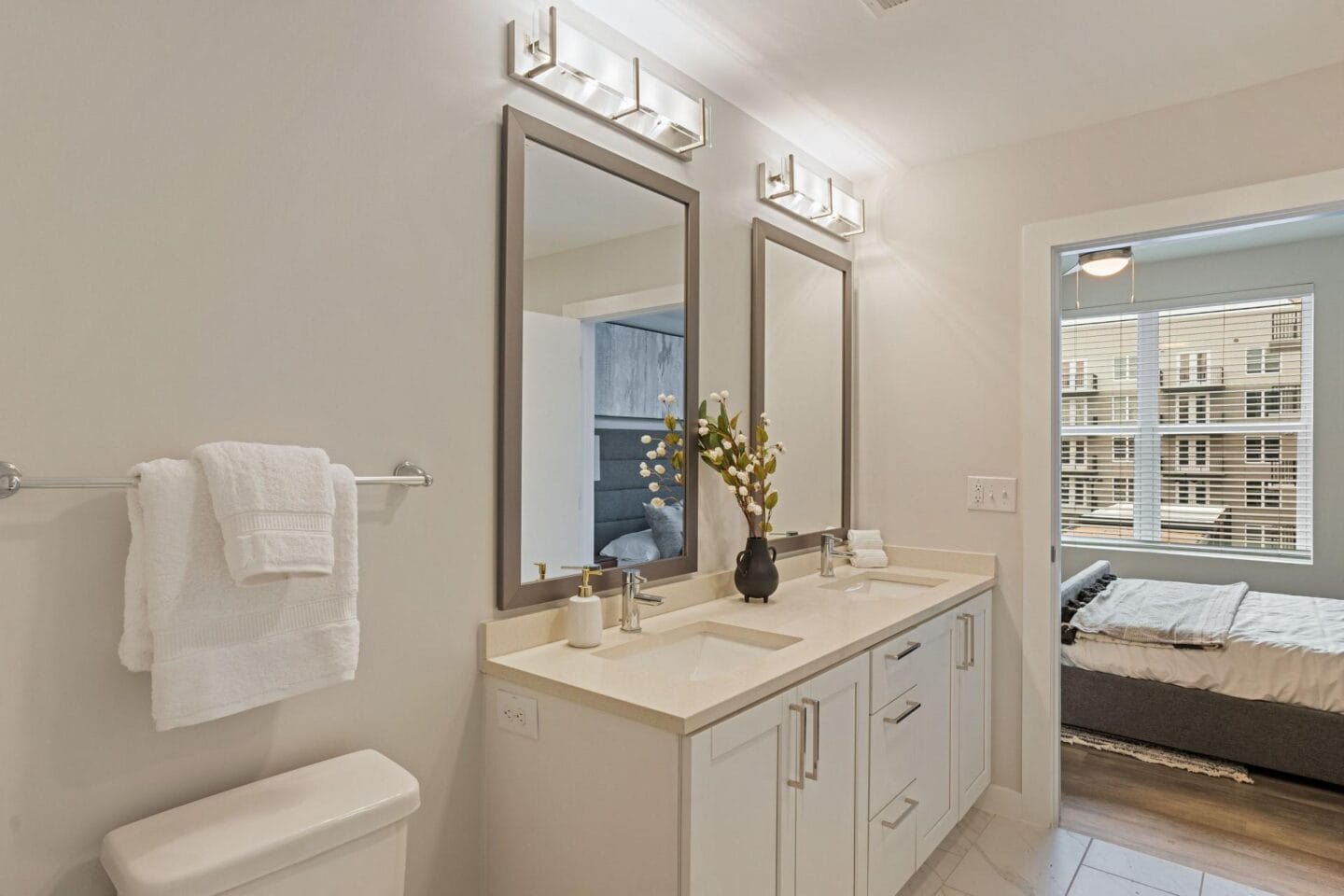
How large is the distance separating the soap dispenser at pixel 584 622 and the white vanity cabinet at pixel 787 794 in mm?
423

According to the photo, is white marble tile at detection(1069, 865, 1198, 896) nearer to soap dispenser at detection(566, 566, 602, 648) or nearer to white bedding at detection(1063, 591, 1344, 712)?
white bedding at detection(1063, 591, 1344, 712)

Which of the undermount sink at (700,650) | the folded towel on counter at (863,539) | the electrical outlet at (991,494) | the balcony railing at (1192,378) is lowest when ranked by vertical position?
the undermount sink at (700,650)

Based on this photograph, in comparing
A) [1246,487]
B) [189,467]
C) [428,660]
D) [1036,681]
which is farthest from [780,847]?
[1246,487]

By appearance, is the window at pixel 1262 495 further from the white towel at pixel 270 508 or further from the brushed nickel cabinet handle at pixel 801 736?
the white towel at pixel 270 508

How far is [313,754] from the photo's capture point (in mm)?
1352

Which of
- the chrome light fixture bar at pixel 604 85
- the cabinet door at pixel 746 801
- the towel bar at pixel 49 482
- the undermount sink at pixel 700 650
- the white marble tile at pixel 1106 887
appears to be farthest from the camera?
the white marble tile at pixel 1106 887

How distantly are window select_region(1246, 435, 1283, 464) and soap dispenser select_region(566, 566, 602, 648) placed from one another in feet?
16.3

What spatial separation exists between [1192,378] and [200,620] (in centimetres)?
577

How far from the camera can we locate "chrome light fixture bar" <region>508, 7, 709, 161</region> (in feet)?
5.49

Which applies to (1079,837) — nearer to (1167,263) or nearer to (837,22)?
(837,22)

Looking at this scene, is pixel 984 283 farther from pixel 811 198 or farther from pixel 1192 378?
pixel 1192 378

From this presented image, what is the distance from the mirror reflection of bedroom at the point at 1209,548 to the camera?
278cm

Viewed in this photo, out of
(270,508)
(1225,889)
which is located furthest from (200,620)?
(1225,889)

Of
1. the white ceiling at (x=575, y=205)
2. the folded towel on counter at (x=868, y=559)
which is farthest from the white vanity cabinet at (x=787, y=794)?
the white ceiling at (x=575, y=205)
